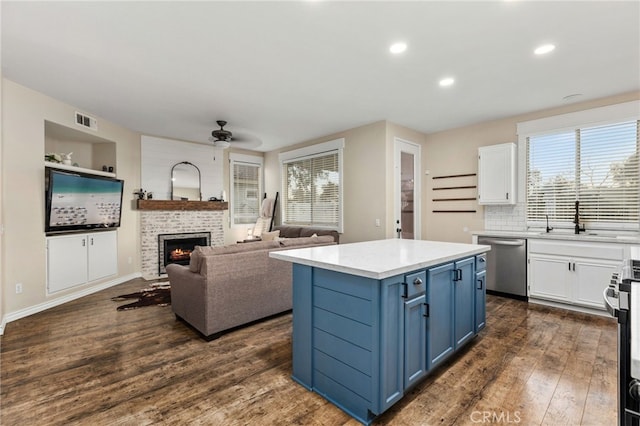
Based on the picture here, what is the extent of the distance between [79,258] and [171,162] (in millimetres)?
2545

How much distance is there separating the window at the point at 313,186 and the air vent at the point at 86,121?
3656 millimetres

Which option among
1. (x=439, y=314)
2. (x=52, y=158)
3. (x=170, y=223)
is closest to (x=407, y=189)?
(x=439, y=314)

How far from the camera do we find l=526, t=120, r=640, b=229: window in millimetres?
3881

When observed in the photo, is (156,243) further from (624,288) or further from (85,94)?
(624,288)

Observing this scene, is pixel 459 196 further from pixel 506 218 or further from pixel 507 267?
pixel 507 267

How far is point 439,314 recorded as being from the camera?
2.31 m

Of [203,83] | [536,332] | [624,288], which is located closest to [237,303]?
[203,83]

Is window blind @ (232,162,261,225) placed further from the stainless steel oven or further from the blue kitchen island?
the stainless steel oven

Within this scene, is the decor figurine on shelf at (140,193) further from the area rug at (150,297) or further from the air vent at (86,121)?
the area rug at (150,297)

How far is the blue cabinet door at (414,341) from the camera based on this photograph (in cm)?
197

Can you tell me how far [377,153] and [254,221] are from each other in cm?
397

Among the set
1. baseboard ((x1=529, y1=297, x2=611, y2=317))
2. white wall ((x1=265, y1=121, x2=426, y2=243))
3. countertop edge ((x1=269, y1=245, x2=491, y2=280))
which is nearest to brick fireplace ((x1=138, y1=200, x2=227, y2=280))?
white wall ((x1=265, y1=121, x2=426, y2=243))

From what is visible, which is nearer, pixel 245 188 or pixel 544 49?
pixel 544 49

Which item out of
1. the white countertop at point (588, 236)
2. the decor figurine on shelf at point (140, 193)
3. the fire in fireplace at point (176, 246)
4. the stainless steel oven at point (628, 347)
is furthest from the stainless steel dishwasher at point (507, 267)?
the decor figurine on shelf at point (140, 193)
